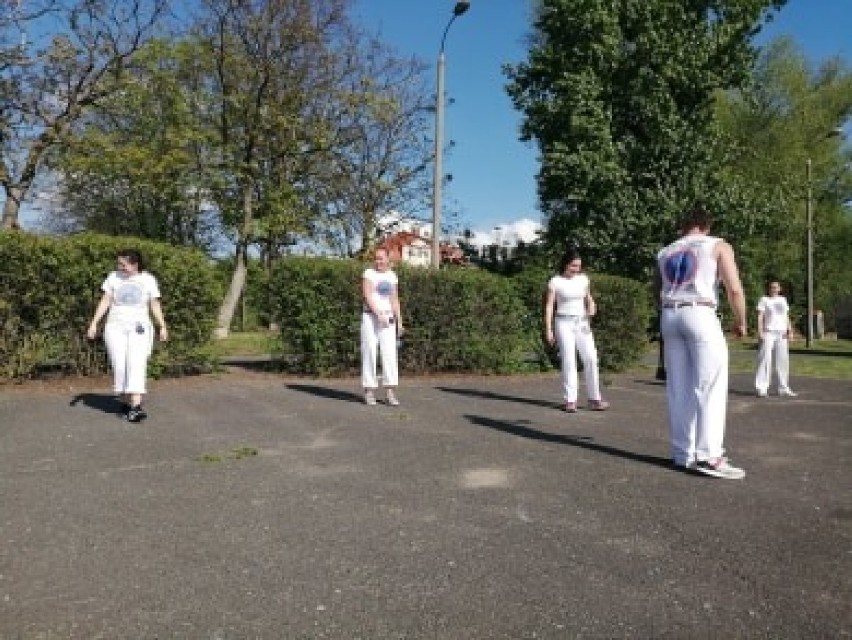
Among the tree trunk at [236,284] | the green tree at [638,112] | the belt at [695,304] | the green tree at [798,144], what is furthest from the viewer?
the green tree at [798,144]

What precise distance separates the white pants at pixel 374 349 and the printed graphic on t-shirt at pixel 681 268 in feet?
13.3

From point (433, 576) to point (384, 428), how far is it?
408cm

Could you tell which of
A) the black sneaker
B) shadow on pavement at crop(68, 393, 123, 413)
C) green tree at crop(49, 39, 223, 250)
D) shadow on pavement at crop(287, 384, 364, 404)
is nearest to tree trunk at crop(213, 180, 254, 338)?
green tree at crop(49, 39, 223, 250)

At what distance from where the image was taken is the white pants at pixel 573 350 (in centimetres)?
904

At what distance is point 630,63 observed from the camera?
25.7 metres

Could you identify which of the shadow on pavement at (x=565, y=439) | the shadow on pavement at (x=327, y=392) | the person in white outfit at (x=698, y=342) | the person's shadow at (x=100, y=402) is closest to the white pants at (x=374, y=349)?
the shadow on pavement at (x=327, y=392)

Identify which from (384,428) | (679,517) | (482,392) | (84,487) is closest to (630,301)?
(482,392)

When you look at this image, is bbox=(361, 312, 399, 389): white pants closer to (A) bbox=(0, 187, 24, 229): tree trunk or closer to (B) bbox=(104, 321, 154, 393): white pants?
(B) bbox=(104, 321, 154, 393): white pants

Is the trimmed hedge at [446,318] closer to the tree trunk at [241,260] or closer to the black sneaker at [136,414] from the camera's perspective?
the black sneaker at [136,414]

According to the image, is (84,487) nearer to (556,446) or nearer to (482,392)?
(556,446)

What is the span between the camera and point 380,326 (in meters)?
9.38

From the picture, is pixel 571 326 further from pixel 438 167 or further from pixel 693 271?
pixel 438 167

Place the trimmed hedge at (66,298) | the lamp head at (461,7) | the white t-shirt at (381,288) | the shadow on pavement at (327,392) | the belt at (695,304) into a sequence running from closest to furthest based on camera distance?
the belt at (695,304), the white t-shirt at (381,288), the shadow on pavement at (327,392), the trimmed hedge at (66,298), the lamp head at (461,7)

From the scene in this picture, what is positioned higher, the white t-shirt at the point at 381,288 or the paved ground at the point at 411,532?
the white t-shirt at the point at 381,288
